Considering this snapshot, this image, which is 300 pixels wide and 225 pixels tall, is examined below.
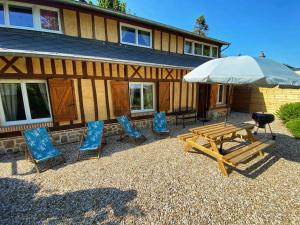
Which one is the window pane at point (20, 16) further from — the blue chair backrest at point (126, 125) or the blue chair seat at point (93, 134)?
the blue chair backrest at point (126, 125)

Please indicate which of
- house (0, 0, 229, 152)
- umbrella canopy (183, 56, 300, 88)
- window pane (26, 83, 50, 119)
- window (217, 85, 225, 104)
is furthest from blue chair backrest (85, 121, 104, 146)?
window (217, 85, 225, 104)

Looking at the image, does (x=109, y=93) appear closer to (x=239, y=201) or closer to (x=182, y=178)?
(x=182, y=178)

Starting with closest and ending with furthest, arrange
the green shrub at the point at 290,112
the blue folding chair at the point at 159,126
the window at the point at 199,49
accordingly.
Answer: the blue folding chair at the point at 159,126 < the green shrub at the point at 290,112 < the window at the point at 199,49

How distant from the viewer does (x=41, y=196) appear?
2.63 m

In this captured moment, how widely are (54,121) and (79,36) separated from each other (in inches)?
136

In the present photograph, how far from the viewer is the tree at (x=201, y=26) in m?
24.8

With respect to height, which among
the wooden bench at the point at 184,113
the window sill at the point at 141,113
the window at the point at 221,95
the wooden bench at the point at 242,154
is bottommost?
the wooden bench at the point at 242,154

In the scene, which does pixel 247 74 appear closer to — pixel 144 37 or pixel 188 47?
pixel 144 37

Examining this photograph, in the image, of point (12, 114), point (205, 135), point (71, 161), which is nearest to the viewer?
point (205, 135)

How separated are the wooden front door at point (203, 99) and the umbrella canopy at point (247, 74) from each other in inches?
200

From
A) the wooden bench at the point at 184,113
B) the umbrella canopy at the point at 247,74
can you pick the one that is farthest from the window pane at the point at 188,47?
the umbrella canopy at the point at 247,74

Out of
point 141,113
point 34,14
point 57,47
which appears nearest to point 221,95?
point 141,113

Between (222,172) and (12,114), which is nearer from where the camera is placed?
(222,172)

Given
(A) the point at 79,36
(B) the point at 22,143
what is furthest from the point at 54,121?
(A) the point at 79,36
